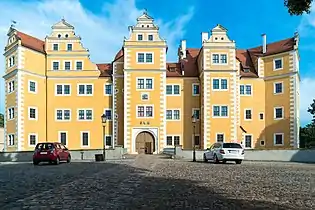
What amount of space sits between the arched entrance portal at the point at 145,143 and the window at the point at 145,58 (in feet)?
28.1

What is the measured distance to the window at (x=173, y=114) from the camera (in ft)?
183

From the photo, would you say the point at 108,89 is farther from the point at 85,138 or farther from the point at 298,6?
the point at 298,6

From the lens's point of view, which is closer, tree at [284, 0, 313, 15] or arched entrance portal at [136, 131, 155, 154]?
tree at [284, 0, 313, 15]

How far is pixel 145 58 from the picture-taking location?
53781 mm

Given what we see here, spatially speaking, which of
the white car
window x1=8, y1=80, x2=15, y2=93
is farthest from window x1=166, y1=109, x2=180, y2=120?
the white car

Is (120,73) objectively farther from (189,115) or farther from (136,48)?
(189,115)

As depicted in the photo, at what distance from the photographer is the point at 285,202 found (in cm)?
998

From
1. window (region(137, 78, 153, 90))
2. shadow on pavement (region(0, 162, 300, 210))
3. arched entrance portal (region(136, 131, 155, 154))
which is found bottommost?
arched entrance portal (region(136, 131, 155, 154))

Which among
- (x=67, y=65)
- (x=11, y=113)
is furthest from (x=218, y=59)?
(x=11, y=113)

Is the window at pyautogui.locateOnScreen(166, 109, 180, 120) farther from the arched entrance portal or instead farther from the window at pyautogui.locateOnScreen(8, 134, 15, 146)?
the window at pyautogui.locateOnScreen(8, 134, 15, 146)

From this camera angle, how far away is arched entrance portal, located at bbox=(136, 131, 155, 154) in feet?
176

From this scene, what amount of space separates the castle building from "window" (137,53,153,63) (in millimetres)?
121

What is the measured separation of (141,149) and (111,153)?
11719 mm

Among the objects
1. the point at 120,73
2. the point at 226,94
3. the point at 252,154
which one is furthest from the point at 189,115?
the point at 252,154
